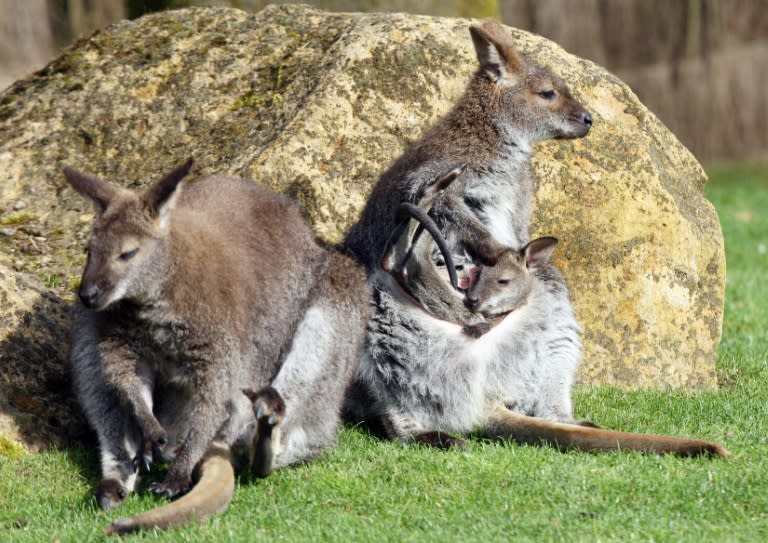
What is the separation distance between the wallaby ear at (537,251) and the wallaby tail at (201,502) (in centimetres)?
229

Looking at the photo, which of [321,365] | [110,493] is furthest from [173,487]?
[321,365]

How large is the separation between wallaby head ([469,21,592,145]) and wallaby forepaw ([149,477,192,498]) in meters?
3.24

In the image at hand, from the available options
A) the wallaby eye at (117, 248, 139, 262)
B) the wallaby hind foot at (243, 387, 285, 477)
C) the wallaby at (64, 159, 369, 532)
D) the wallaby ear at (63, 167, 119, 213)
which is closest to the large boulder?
the wallaby at (64, 159, 369, 532)

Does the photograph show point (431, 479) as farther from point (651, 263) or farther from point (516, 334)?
point (651, 263)

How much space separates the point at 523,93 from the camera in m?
7.79

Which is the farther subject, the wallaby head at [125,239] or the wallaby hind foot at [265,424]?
the wallaby hind foot at [265,424]

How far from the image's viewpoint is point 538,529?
17.1 feet

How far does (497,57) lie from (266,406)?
3101mm

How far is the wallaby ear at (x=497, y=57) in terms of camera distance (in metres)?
7.82

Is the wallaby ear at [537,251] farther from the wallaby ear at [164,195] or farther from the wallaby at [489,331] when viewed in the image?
the wallaby ear at [164,195]

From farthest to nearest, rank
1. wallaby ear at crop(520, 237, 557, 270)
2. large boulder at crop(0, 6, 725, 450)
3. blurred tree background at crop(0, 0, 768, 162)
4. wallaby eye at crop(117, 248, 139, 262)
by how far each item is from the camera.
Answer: blurred tree background at crop(0, 0, 768, 162) < large boulder at crop(0, 6, 725, 450) < wallaby ear at crop(520, 237, 557, 270) < wallaby eye at crop(117, 248, 139, 262)

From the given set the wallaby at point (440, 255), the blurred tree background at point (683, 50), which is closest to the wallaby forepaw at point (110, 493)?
the wallaby at point (440, 255)

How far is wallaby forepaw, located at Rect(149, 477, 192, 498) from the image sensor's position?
5762 mm

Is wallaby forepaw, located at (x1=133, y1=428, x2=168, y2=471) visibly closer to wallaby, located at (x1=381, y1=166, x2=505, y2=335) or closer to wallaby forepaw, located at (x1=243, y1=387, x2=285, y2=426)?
wallaby forepaw, located at (x1=243, y1=387, x2=285, y2=426)
